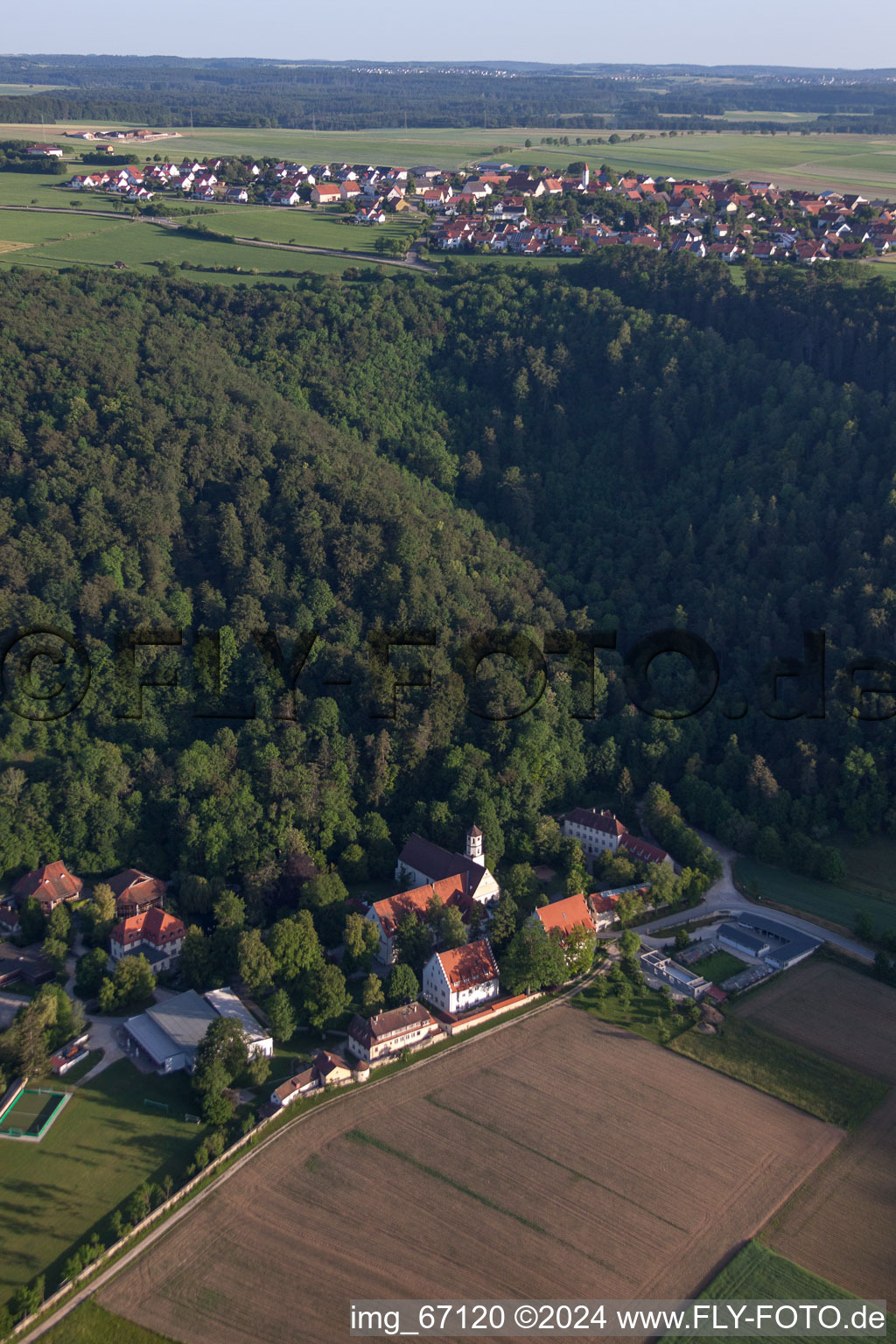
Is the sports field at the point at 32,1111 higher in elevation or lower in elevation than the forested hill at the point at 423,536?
lower

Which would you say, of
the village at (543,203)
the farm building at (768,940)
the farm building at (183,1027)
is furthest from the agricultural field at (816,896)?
the village at (543,203)

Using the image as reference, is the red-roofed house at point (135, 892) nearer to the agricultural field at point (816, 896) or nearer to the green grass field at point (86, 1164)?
the green grass field at point (86, 1164)

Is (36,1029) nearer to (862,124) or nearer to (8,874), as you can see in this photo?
(8,874)

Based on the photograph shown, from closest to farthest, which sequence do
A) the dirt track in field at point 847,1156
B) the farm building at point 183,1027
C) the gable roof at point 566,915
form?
the dirt track in field at point 847,1156 → the farm building at point 183,1027 → the gable roof at point 566,915

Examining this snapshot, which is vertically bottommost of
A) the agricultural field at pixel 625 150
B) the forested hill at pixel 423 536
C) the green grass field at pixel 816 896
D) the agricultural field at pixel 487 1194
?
the green grass field at pixel 816 896

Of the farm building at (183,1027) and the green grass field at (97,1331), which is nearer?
the green grass field at (97,1331)

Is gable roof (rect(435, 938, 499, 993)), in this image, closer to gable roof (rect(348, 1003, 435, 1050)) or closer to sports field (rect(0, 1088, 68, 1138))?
gable roof (rect(348, 1003, 435, 1050))

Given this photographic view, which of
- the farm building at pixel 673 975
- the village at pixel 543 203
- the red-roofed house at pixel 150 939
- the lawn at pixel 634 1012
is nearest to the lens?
the lawn at pixel 634 1012
